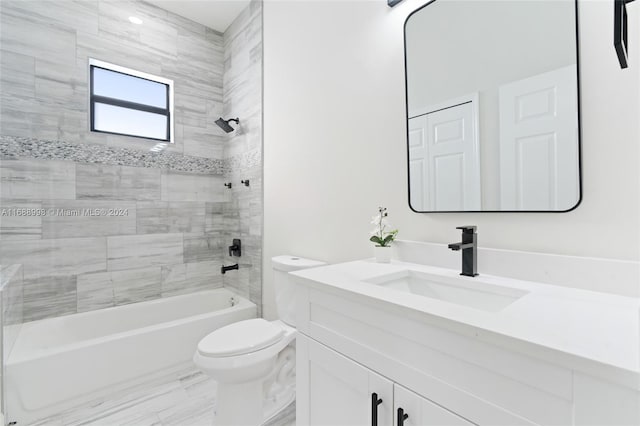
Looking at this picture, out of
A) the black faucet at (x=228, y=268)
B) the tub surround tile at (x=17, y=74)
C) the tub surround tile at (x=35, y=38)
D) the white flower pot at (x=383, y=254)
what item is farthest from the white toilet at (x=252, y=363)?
the tub surround tile at (x=35, y=38)

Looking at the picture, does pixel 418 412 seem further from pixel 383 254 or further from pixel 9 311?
pixel 9 311

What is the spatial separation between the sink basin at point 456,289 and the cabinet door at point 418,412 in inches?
14.4

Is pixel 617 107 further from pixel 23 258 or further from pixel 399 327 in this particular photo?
pixel 23 258

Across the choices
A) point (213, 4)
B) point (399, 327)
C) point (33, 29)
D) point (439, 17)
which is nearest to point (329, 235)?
point (399, 327)

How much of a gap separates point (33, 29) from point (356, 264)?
279 centimetres

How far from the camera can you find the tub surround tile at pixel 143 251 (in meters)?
2.43

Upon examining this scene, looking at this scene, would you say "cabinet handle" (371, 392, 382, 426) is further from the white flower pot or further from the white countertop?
the white flower pot

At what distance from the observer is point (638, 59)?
813 millimetres

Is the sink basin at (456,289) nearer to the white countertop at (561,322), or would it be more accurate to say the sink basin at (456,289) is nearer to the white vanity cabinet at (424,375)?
the white countertop at (561,322)

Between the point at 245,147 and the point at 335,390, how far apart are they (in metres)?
2.15

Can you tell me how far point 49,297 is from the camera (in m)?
2.18

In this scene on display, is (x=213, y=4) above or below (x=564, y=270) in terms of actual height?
above

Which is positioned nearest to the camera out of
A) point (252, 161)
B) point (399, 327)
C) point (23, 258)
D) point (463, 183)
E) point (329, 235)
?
point (399, 327)

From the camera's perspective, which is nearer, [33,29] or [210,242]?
[33,29]
